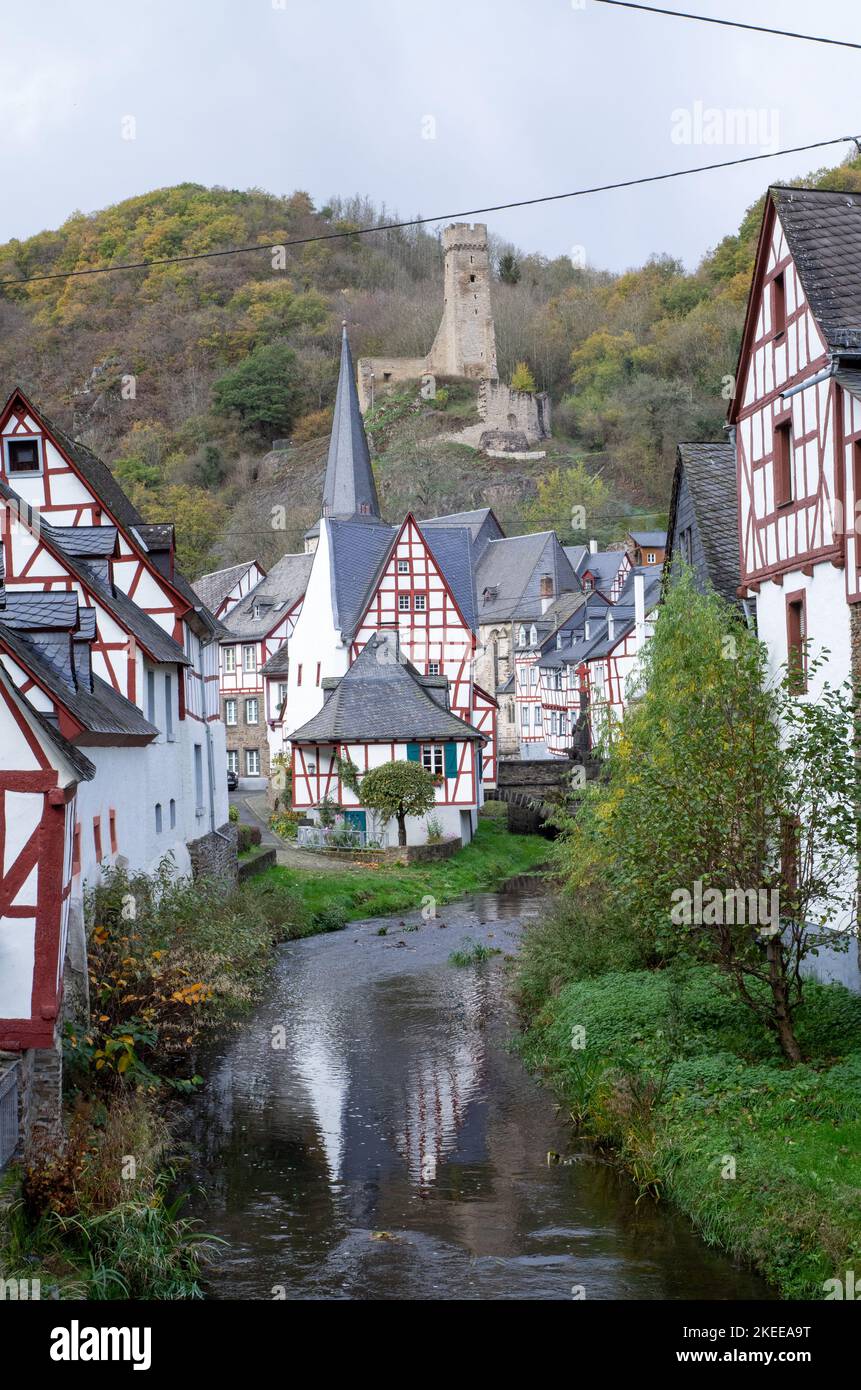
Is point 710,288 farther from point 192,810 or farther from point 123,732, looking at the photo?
point 123,732

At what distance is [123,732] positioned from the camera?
17812 mm

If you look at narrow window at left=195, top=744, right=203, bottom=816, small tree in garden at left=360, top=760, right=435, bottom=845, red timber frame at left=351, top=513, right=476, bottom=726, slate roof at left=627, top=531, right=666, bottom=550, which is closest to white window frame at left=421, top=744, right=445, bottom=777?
small tree in garden at left=360, top=760, right=435, bottom=845

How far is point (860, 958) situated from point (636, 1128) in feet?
12.4

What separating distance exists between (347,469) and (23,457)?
3474 cm

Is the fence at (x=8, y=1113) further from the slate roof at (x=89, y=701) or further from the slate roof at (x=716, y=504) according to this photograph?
the slate roof at (x=716, y=504)

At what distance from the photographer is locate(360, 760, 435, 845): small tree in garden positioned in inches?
1468

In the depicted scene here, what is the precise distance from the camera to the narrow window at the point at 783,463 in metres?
18.5

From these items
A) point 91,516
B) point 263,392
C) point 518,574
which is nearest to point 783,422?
point 91,516

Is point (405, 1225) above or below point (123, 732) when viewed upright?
below

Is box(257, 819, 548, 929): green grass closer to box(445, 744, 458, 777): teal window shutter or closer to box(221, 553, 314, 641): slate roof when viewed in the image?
box(445, 744, 458, 777): teal window shutter

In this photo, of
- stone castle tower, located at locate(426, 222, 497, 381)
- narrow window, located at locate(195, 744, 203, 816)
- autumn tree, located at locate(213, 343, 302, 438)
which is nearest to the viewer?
narrow window, located at locate(195, 744, 203, 816)

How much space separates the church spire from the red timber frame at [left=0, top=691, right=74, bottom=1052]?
47.9 meters

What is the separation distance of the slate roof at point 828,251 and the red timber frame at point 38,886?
10.1 metres
